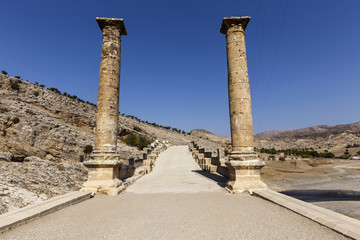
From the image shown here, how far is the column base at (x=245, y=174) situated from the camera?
6.75 metres

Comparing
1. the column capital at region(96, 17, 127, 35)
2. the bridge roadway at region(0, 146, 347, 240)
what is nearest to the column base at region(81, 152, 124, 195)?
the bridge roadway at region(0, 146, 347, 240)

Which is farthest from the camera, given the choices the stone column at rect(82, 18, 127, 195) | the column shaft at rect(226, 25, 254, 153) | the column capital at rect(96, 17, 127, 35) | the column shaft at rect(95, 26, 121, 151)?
the column capital at rect(96, 17, 127, 35)

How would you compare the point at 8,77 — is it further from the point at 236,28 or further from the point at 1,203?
the point at 236,28

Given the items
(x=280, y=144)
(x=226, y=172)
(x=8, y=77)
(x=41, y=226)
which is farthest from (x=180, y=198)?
(x=280, y=144)

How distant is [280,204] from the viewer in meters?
4.72

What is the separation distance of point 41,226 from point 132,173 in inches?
303

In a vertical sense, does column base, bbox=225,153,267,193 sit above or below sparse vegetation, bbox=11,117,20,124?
below

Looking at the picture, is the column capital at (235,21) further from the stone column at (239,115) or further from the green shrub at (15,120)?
the green shrub at (15,120)

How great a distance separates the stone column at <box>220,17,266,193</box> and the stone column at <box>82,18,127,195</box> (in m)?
4.23

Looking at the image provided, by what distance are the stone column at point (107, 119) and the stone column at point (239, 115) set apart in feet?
13.9

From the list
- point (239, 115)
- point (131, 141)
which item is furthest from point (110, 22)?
point (131, 141)

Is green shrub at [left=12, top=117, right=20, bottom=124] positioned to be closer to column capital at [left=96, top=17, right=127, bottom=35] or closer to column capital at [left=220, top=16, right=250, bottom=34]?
column capital at [left=96, top=17, right=127, bottom=35]

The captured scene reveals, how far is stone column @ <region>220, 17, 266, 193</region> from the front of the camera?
700 cm

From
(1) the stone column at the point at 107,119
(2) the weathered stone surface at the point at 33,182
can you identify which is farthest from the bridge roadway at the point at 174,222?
(2) the weathered stone surface at the point at 33,182
